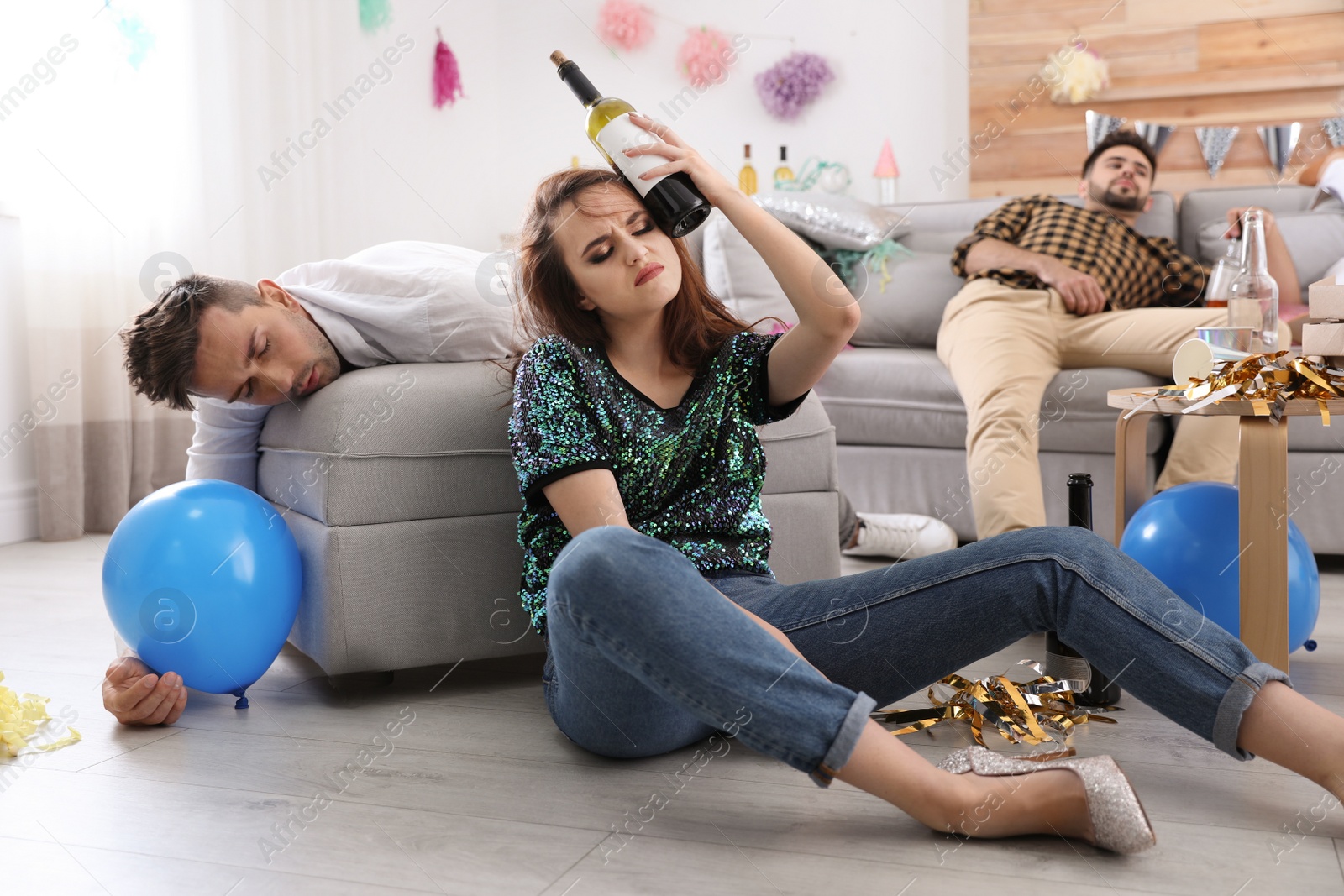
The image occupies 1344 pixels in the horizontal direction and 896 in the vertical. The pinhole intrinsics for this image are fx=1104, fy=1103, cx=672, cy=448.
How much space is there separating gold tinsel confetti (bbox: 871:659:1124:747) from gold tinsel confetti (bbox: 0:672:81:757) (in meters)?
0.96

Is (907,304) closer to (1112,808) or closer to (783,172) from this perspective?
(783,172)

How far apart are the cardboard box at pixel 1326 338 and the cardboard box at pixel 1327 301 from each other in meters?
0.02

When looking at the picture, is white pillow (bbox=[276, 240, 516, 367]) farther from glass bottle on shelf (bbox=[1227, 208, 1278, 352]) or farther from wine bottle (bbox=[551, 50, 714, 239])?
glass bottle on shelf (bbox=[1227, 208, 1278, 352])

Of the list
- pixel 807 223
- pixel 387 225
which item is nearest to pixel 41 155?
pixel 387 225

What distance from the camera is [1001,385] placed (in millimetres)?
2180

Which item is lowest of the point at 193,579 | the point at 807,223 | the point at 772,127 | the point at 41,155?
the point at 193,579

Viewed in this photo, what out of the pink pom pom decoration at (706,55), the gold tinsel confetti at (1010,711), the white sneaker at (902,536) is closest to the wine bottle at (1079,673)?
the gold tinsel confetti at (1010,711)

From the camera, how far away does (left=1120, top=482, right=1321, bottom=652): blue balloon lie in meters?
1.40

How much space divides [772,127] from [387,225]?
59.7 inches

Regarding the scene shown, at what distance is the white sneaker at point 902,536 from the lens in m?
2.20

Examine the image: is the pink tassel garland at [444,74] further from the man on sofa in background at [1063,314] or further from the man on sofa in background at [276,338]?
the man on sofa in background at [276,338]

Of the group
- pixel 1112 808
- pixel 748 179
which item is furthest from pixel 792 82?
pixel 1112 808

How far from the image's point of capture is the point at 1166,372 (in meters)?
2.28

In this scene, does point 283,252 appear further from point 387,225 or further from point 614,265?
point 614,265
